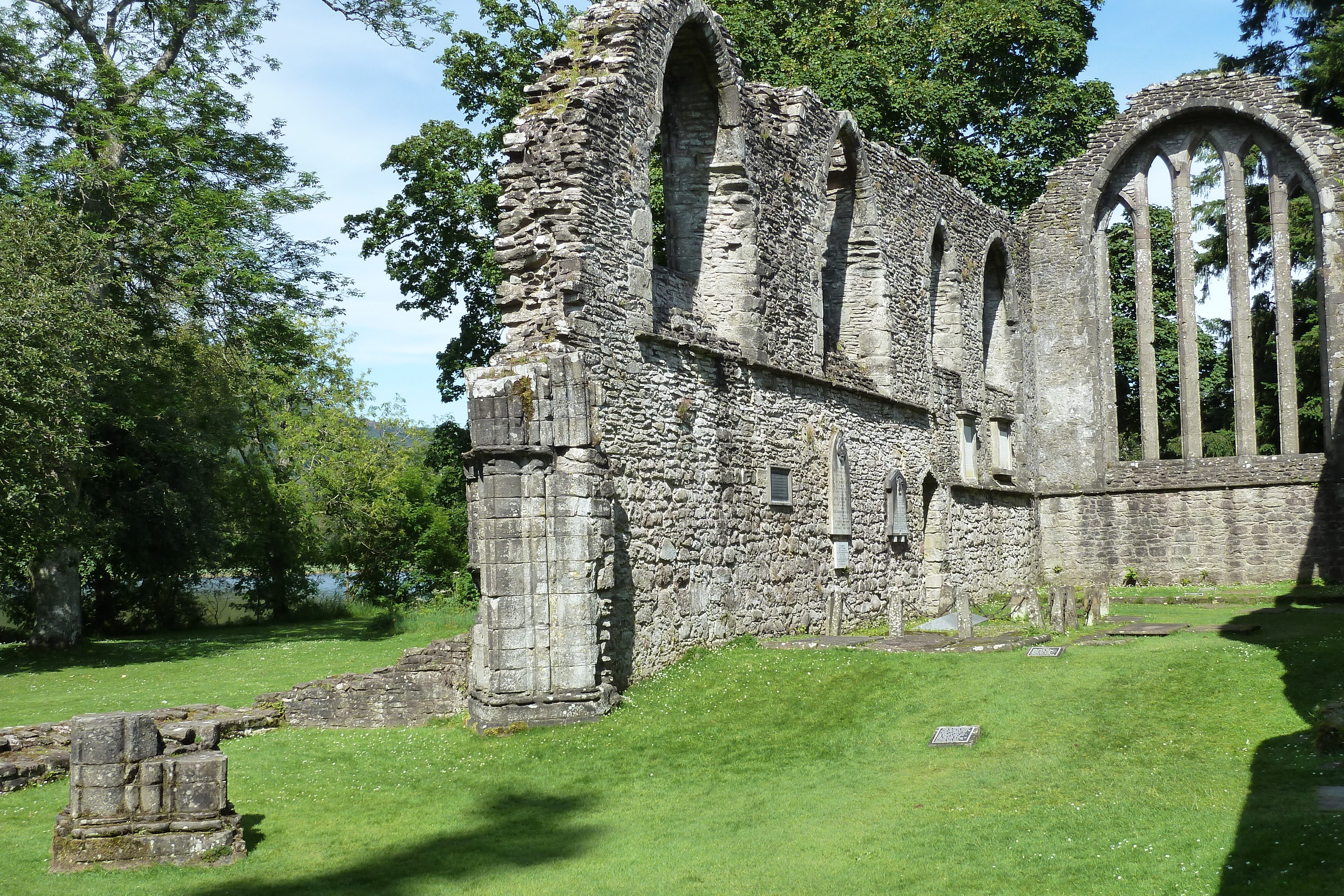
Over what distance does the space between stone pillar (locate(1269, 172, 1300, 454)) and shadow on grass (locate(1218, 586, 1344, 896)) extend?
415 inches

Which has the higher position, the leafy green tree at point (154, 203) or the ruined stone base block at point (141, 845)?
the leafy green tree at point (154, 203)

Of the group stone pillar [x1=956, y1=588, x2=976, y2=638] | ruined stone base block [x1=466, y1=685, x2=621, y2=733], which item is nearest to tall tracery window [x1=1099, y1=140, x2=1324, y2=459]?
stone pillar [x1=956, y1=588, x2=976, y2=638]

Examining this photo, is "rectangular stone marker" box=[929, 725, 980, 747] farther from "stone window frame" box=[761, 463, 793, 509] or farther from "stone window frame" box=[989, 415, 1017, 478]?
"stone window frame" box=[989, 415, 1017, 478]

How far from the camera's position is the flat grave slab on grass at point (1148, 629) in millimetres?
12445

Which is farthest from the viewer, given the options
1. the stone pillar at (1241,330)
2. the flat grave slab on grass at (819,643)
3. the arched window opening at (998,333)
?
the arched window opening at (998,333)

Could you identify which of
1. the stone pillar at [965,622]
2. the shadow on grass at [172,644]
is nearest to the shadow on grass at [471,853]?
the stone pillar at [965,622]

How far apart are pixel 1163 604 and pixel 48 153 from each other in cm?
2041

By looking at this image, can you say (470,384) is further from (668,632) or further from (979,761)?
(979,761)

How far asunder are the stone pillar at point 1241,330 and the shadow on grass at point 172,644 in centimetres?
1575

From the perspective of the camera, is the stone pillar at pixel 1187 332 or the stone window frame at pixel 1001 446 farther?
the stone window frame at pixel 1001 446

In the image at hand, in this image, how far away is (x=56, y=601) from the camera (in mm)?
20109

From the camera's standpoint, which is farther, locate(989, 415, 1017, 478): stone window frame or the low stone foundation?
locate(989, 415, 1017, 478): stone window frame

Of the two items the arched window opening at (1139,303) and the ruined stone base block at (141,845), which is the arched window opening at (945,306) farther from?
the ruined stone base block at (141,845)

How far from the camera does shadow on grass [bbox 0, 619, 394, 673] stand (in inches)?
709
